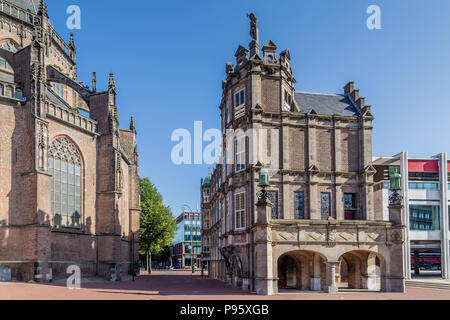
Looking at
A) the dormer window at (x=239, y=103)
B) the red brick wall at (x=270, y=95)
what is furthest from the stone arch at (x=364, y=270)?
the dormer window at (x=239, y=103)

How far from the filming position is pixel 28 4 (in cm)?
4694

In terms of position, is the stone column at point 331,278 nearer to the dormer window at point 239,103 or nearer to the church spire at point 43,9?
the dormer window at point 239,103

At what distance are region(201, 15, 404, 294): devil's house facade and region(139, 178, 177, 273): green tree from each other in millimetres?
29290

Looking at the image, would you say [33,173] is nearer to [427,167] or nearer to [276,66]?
[276,66]

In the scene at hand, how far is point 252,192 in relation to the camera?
29.2 metres

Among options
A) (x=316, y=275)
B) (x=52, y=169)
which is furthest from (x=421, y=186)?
(x=52, y=169)

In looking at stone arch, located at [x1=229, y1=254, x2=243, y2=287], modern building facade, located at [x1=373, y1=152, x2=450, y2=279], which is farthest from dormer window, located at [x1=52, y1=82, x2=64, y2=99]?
modern building facade, located at [x1=373, y1=152, x2=450, y2=279]

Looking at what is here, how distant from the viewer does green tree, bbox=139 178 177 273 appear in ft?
202

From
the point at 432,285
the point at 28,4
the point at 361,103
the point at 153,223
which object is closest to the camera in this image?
the point at 361,103

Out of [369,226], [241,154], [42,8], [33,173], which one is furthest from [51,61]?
[369,226]

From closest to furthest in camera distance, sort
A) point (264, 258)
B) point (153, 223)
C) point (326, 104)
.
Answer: point (264, 258) → point (326, 104) → point (153, 223)

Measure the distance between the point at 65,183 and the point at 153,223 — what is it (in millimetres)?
27339

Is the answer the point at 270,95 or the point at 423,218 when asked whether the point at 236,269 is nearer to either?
the point at 270,95

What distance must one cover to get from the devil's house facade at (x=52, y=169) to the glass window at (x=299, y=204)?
54.2 feet
